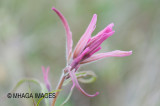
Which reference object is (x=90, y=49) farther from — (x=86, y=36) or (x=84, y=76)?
(x=84, y=76)

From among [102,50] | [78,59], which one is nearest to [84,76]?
[78,59]

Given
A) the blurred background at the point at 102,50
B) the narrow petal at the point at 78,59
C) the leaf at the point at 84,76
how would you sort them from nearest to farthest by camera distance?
the narrow petal at the point at 78,59
the leaf at the point at 84,76
the blurred background at the point at 102,50

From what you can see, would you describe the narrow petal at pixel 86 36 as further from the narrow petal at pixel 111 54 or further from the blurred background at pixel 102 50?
the blurred background at pixel 102 50

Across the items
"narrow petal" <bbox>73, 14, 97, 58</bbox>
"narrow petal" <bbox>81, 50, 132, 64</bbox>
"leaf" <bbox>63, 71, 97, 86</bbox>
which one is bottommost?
"leaf" <bbox>63, 71, 97, 86</bbox>

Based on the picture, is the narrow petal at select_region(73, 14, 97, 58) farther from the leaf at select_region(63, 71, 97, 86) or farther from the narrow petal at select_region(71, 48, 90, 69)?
the leaf at select_region(63, 71, 97, 86)

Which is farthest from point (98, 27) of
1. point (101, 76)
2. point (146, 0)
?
point (146, 0)

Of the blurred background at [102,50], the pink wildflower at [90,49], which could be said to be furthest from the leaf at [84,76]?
the blurred background at [102,50]

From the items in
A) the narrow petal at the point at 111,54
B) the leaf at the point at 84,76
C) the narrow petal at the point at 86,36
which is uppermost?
the narrow petal at the point at 86,36

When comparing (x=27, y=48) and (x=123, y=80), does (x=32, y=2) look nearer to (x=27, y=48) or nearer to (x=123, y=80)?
(x=27, y=48)

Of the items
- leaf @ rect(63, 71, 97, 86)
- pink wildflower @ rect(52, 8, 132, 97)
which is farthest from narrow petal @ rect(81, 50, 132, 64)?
leaf @ rect(63, 71, 97, 86)
